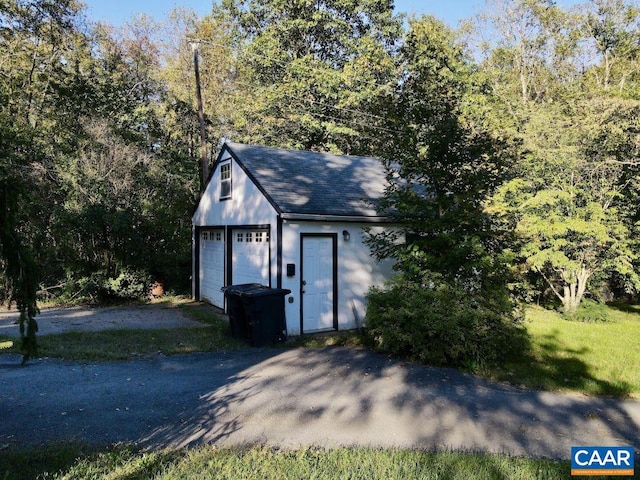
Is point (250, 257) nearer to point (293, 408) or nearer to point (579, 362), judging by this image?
point (293, 408)

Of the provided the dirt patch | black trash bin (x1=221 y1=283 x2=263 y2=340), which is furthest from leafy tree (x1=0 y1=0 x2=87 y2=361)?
black trash bin (x1=221 y1=283 x2=263 y2=340)

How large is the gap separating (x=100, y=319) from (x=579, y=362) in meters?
10.1

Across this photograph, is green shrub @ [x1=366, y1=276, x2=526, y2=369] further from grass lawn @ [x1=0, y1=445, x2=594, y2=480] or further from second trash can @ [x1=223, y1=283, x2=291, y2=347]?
grass lawn @ [x1=0, y1=445, x2=594, y2=480]

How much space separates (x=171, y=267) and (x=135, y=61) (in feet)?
46.4

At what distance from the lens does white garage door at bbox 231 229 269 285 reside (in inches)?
400

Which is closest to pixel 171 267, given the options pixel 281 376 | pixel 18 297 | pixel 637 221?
pixel 281 376

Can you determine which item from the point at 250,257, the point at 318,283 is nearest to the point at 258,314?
the point at 318,283

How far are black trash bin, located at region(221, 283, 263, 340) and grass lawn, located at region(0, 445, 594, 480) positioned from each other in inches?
185

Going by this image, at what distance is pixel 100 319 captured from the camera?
10.9 meters

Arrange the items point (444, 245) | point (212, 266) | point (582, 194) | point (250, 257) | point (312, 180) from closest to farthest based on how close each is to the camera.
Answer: point (444, 245), point (250, 257), point (312, 180), point (582, 194), point (212, 266)

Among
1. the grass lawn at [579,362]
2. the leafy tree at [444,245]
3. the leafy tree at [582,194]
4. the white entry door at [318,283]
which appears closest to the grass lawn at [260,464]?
the grass lawn at [579,362]

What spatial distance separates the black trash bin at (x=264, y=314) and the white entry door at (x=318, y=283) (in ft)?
3.00

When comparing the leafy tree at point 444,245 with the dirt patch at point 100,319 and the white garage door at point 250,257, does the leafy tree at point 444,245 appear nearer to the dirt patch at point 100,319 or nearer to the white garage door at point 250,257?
the white garage door at point 250,257

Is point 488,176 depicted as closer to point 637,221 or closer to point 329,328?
point 329,328
